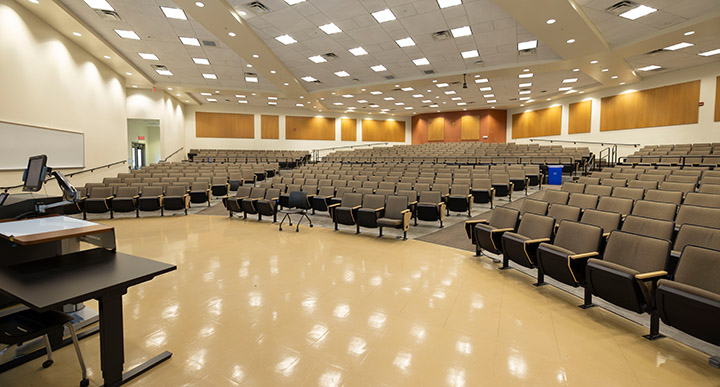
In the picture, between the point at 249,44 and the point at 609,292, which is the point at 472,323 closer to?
the point at 609,292

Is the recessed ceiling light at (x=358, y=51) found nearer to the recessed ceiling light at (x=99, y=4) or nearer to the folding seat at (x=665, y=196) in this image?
the recessed ceiling light at (x=99, y=4)

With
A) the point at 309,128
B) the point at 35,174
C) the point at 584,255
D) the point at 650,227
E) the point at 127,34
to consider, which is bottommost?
the point at 584,255

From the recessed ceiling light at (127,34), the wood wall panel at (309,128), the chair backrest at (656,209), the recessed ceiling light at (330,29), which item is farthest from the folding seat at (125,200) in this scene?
the wood wall panel at (309,128)

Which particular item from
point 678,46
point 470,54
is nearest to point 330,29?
point 470,54

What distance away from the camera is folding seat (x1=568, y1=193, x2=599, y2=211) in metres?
4.94

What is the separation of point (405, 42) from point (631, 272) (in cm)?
833

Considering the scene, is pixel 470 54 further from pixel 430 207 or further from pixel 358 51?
pixel 430 207

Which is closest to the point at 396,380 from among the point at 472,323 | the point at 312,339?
the point at 312,339

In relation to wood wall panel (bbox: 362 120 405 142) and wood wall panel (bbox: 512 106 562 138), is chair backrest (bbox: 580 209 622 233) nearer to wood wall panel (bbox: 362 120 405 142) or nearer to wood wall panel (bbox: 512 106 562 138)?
wood wall panel (bbox: 512 106 562 138)

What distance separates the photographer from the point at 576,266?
314cm

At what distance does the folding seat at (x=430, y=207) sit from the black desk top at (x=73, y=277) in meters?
Answer: 5.01

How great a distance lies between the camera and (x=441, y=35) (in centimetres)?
867

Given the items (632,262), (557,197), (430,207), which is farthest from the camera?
(430,207)

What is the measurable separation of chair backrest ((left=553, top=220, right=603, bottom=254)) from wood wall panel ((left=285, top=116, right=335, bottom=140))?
19370 mm
